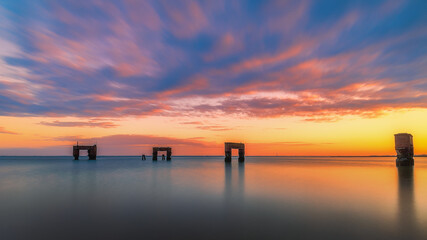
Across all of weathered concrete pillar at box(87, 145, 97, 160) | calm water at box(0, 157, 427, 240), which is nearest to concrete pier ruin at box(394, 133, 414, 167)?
calm water at box(0, 157, 427, 240)

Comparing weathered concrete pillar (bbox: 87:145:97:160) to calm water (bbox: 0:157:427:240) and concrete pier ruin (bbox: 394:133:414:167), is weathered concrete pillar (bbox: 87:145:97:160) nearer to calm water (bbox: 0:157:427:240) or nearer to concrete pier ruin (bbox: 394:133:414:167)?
calm water (bbox: 0:157:427:240)

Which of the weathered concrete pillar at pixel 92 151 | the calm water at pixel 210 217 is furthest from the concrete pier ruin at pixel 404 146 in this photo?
the weathered concrete pillar at pixel 92 151

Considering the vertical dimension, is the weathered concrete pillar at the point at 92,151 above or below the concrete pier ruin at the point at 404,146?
below

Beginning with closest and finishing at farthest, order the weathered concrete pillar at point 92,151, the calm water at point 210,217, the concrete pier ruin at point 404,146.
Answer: the calm water at point 210,217 → the concrete pier ruin at point 404,146 → the weathered concrete pillar at point 92,151

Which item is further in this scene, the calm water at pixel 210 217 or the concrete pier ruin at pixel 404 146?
the concrete pier ruin at pixel 404 146

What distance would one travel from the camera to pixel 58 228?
7.27 m

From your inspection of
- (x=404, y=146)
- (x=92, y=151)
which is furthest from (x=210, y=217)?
(x=92, y=151)

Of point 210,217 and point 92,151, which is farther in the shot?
point 92,151

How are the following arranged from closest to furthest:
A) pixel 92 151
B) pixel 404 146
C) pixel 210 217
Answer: pixel 210 217 → pixel 404 146 → pixel 92 151

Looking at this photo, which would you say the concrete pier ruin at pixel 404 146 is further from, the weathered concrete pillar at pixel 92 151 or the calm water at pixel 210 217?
the weathered concrete pillar at pixel 92 151

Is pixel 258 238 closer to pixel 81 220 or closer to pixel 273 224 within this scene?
pixel 273 224

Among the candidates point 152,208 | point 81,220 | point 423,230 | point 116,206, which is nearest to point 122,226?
point 81,220

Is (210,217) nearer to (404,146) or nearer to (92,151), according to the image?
(404,146)

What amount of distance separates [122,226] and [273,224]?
460 centimetres
